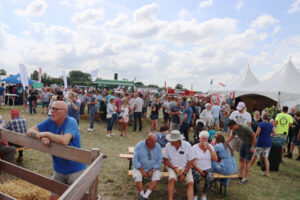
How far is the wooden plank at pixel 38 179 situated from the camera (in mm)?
2402

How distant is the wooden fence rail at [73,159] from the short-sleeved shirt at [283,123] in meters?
6.90

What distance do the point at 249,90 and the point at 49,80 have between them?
51773mm

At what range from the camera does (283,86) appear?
503 inches

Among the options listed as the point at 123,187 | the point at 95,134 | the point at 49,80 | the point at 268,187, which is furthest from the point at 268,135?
the point at 49,80

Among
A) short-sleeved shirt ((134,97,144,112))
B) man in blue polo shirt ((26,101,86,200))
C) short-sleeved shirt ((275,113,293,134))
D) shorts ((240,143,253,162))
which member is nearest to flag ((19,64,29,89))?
short-sleeved shirt ((134,97,144,112))

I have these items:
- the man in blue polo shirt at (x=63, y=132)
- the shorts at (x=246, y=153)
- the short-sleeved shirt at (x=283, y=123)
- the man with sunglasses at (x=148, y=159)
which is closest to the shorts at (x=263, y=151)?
the shorts at (x=246, y=153)

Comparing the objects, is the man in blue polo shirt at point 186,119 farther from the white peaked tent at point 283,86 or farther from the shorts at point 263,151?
the white peaked tent at point 283,86

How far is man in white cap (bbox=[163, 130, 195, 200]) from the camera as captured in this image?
390 centimetres

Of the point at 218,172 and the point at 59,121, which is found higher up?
the point at 59,121

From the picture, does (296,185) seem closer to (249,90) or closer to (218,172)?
(218,172)

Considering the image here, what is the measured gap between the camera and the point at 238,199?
418cm

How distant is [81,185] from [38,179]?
4.49ft

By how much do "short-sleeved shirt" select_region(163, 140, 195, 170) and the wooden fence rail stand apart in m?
2.14

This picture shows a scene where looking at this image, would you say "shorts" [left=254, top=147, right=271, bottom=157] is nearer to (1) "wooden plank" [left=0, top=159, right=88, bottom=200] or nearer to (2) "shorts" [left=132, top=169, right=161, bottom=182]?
(2) "shorts" [left=132, top=169, right=161, bottom=182]
